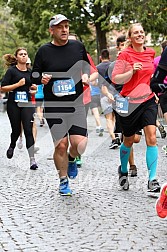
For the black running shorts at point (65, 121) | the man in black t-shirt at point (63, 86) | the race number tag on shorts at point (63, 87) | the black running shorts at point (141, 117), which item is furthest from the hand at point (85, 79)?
the black running shorts at point (141, 117)

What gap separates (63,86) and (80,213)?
4.90ft

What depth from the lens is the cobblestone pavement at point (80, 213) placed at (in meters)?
4.97

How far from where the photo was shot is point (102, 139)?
48.4 feet

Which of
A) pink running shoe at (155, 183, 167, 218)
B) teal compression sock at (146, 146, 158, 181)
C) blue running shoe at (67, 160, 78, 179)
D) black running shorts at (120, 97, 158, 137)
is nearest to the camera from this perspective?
pink running shoe at (155, 183, 167, 218)

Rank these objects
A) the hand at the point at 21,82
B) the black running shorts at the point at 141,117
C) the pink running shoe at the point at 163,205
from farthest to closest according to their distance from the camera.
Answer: the hand at the point at 21,82
the black running shorts at the point at 141,117
the pink running shoe at the point at 163,205

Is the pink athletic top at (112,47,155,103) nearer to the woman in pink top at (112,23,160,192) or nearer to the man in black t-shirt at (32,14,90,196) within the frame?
the woman in pink top at (112,23,160,192)

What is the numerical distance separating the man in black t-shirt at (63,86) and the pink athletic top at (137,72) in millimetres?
422

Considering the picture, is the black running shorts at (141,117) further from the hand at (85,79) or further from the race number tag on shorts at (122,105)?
the hand at (85,79)

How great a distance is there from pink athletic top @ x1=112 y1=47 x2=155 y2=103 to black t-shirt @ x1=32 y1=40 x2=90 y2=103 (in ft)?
1.44

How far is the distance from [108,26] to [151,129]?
2062 centimetres

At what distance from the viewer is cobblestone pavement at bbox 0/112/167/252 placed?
497 centimetres

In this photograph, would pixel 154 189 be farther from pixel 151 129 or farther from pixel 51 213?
pixel 51 213

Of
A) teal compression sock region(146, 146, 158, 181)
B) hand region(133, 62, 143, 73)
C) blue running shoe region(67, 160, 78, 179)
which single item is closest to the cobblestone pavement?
blue running shoe region(67, 160, 78, 179)

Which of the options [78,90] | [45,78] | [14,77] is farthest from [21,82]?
[45,78]
